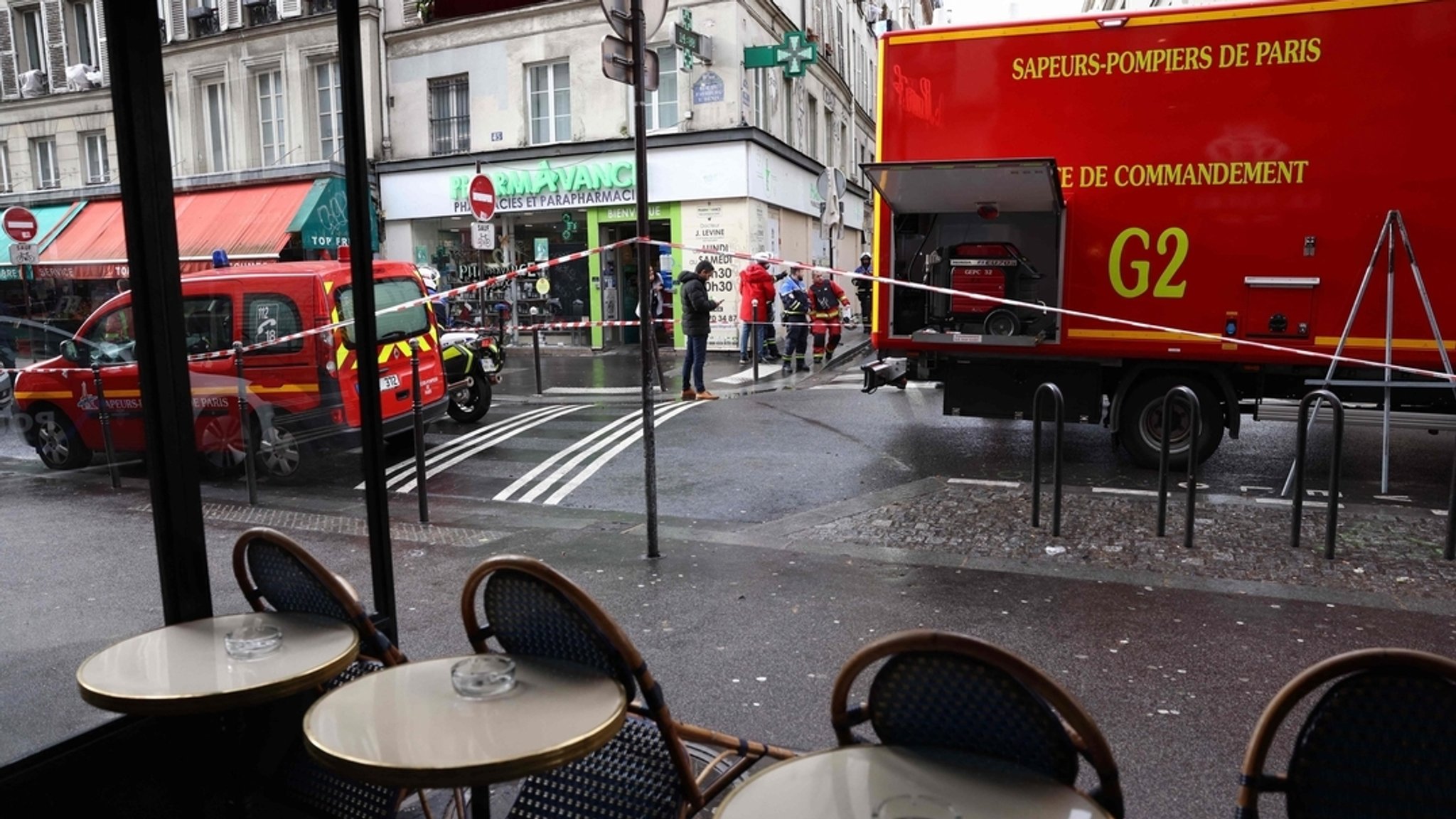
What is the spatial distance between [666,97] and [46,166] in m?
19.3

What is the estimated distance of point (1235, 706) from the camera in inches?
158

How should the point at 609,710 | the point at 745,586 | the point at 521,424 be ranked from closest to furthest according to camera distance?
the point at 609,710 → the point at 745,586 → the point at 521,424

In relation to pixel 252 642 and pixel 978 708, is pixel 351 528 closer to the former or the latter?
pixel 252 642

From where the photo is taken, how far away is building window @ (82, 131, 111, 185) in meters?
2.97

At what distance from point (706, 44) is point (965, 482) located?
582 inches

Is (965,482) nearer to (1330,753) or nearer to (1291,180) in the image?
(1291,180)

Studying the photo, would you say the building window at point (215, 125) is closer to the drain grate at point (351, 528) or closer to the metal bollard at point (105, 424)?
the metal bollard at point (105, 424)

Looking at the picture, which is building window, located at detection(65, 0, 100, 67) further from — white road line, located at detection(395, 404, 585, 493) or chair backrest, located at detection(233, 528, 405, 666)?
white road line, located at detection(395, 404, 585, 493)

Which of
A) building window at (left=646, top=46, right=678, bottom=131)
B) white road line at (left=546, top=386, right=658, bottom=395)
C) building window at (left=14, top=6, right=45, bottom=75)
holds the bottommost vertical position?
white road line at (left=546, top=386, right=658, bottom=395)

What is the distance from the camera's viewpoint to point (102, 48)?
9.39 ft

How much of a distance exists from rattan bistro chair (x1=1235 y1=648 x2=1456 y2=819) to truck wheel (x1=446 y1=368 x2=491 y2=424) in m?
11.0

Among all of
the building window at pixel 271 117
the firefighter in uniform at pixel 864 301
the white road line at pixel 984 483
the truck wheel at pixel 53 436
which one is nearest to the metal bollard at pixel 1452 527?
the white road line at pixel 984 483

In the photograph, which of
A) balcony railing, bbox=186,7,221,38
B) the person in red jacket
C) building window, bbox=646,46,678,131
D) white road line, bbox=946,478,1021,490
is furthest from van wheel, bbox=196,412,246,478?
building window, bbox=646,46,678,131

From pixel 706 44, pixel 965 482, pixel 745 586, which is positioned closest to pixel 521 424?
pixel 965 482
